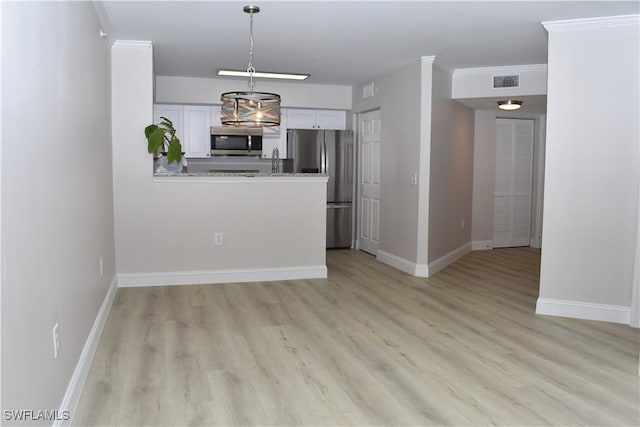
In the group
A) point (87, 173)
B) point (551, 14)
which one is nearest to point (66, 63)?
point (87, 173)

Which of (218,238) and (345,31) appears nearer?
(345,31)

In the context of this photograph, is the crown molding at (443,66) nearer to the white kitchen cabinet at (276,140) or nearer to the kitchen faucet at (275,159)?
the white kitchen cabinet at (276,140)

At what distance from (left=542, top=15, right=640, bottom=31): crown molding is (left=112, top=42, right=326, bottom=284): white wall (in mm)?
2607

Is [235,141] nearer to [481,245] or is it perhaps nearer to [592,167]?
[481,245]

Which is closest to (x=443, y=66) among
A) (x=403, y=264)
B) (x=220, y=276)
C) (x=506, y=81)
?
(x=506, y=81)

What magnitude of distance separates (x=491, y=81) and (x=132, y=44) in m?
3.88

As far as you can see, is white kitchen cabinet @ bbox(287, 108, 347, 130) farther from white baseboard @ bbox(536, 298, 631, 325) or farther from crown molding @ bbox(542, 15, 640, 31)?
white baseboard @ bbox(536, 298, 631, 325)

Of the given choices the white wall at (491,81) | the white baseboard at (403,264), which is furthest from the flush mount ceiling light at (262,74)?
the white baseboard at (403,264)

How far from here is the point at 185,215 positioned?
5348 millimetres

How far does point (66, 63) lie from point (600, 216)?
12.5ft

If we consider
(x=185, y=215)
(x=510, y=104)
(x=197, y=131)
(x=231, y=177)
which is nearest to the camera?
(x=185, y=215)

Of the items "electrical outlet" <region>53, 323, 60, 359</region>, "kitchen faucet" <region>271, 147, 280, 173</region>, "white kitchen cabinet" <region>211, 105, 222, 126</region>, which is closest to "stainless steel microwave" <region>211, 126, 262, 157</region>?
"white kitchen cabinet" <region>211, 105, 222, 126</region>

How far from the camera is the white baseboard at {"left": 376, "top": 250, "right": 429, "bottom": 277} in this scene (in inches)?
234

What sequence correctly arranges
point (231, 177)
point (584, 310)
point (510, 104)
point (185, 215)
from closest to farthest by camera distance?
point (584, 310) → point (185, 215) → point (231, 177) → point (510, 104)
